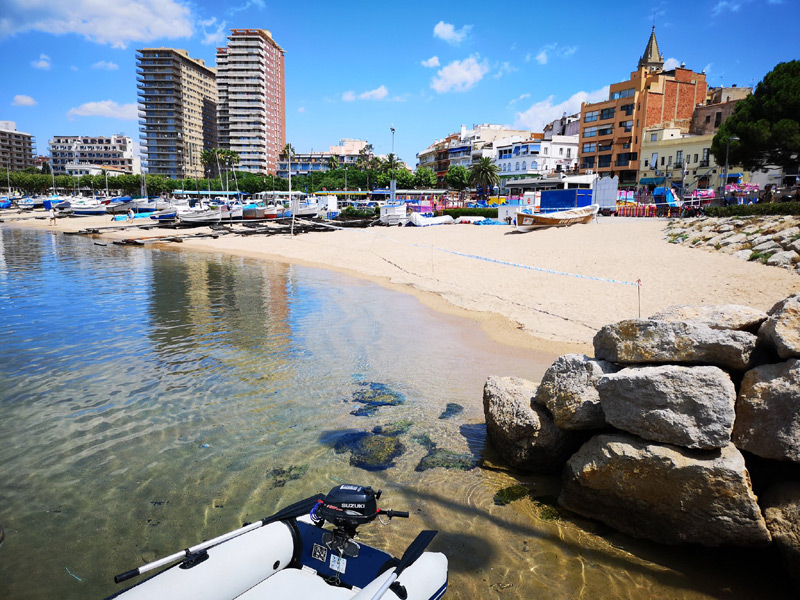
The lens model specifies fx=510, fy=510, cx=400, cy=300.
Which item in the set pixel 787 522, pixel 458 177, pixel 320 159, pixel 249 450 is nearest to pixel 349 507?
pixel 249 450

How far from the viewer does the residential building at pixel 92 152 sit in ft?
590

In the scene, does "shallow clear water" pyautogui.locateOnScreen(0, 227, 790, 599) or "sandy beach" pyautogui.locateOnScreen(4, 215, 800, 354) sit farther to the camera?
"sandy beach" pyautogui.locateOnScreen(4, 215, 800, 354)

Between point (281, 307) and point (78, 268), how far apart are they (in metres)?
15.3

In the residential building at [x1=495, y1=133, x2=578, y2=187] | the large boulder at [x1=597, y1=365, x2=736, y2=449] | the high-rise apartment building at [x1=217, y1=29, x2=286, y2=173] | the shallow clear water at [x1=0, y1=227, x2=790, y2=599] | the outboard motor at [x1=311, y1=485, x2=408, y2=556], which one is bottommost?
the shallow clear water at [x1=0, y1=227, x2=790, y2=599]

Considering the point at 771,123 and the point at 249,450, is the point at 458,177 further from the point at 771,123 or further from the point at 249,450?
the point at 249,450

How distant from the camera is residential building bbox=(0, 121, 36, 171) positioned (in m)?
173

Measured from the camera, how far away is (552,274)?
1903cm

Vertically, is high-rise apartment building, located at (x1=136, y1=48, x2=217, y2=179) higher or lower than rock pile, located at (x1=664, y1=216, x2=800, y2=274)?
higher

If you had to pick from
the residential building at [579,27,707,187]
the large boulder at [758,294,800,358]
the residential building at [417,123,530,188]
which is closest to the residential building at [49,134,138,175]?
the residential building at [417,123,530,188]

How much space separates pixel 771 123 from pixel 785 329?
38.0m

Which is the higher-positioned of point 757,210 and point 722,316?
→ point 757,210

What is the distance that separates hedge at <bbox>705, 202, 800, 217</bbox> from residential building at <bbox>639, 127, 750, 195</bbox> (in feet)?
90.1

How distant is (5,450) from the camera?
6.72 m

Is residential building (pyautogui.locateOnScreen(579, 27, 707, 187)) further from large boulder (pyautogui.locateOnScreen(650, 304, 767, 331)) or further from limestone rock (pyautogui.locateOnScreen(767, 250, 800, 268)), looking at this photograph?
large boulder (pyautogui.locateOnScreen(650, 304, 767, 331))
